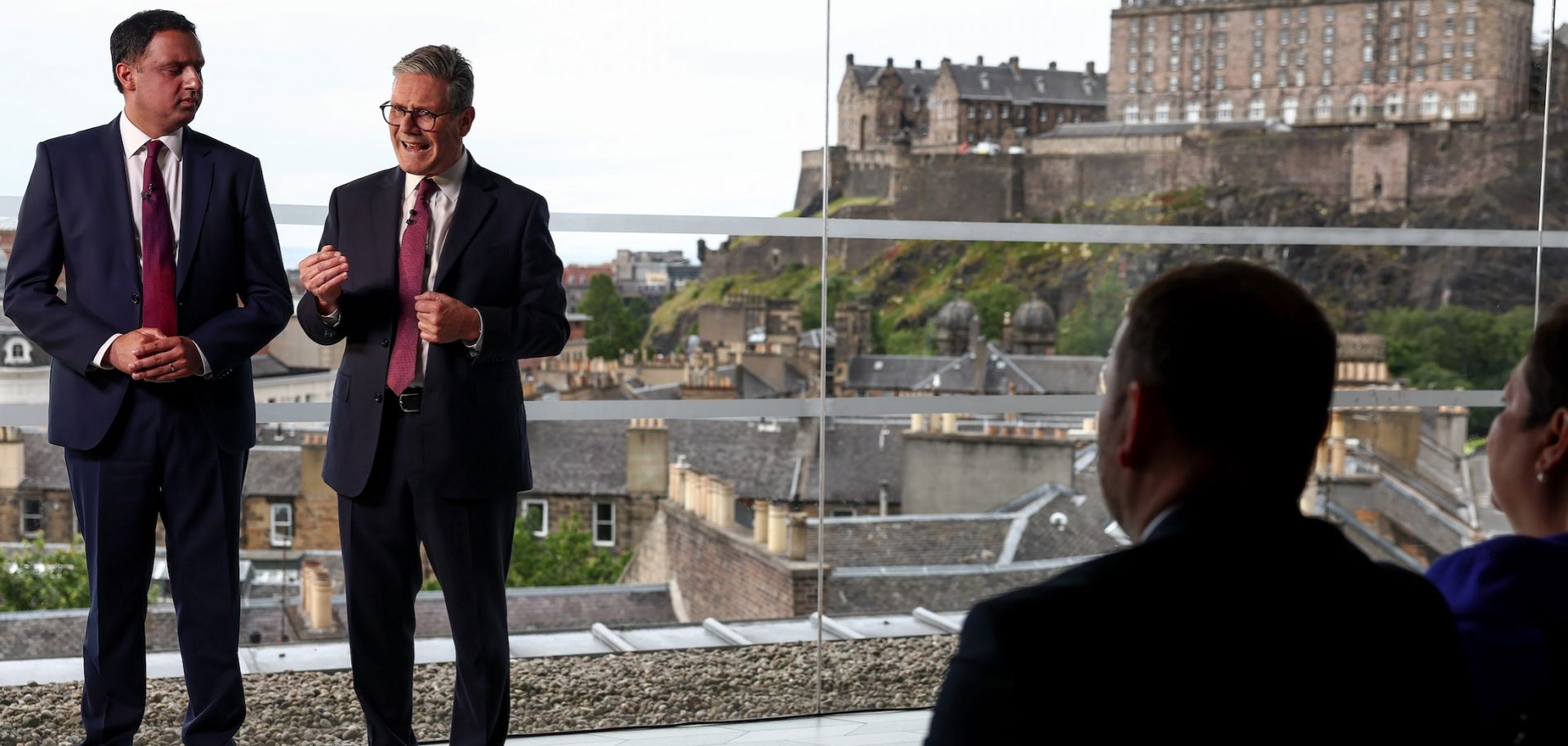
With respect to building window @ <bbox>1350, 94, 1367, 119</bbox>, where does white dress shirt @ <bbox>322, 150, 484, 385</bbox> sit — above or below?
below

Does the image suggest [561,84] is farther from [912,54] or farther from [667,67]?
[912,54]

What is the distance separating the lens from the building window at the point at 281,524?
11.9 feet

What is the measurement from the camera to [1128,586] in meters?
0.84

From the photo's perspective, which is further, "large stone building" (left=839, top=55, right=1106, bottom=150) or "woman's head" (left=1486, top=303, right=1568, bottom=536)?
"large stone building" (left=839, top=55, right=1106, bottom=150)

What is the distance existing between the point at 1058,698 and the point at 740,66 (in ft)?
12.1

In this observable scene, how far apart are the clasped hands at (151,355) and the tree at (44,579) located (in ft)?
4.47

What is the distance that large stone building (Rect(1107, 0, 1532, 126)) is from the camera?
7.52 metres

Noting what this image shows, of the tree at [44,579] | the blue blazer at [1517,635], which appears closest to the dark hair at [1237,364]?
the blue blazer at [1517,635]

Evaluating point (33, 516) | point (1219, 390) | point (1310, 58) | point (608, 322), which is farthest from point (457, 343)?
point (1310, 58)

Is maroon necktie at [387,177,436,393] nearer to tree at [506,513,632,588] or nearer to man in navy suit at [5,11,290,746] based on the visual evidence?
man in navy suit at [5,11,290,746]

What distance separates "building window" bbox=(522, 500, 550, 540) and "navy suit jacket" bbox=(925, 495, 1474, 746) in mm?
3190

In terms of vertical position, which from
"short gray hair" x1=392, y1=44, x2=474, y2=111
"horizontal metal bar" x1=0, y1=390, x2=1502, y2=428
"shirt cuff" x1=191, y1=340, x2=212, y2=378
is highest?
"short gray hair" x1=392, y1=44, x2=474, y2=111

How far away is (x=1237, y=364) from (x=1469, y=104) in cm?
1302

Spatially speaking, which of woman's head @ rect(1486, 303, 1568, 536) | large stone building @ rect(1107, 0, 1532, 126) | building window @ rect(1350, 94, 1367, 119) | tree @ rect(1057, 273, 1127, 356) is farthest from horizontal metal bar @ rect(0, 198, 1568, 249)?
building window @ rect(1350, 94, 1367, 119)
